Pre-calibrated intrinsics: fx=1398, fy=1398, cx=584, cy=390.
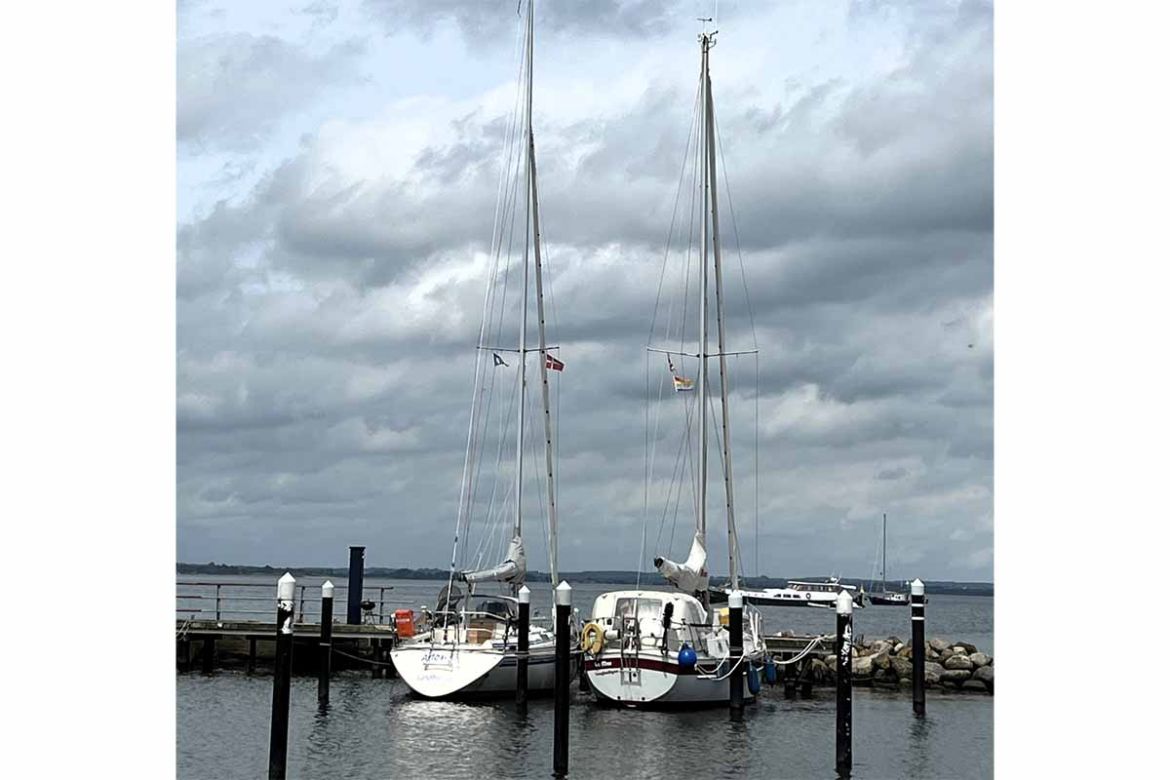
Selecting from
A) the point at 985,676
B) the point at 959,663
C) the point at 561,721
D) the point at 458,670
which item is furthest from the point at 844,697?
the point at 959,663

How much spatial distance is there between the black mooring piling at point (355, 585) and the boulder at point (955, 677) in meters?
17.2

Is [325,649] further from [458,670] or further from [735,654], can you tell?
[735,654]

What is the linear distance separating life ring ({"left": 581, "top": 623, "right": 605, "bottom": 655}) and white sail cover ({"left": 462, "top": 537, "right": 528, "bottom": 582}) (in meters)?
4.11

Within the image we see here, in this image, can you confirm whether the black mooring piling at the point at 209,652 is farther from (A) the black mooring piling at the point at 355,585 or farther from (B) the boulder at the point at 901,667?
(B) the boulder at the point at 901,667

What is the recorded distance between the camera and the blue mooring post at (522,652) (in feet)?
103

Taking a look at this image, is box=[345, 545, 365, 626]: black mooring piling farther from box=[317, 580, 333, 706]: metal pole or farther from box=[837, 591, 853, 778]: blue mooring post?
box=[837, 591, 853, 778]: blue mooring post

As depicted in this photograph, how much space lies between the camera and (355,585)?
1695 inches

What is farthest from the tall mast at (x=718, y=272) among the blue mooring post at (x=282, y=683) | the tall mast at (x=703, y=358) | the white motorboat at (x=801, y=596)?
the white motorboat at (x=801, y=596)

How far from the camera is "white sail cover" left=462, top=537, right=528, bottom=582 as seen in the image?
3441 cm

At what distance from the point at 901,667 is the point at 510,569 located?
12445mm
